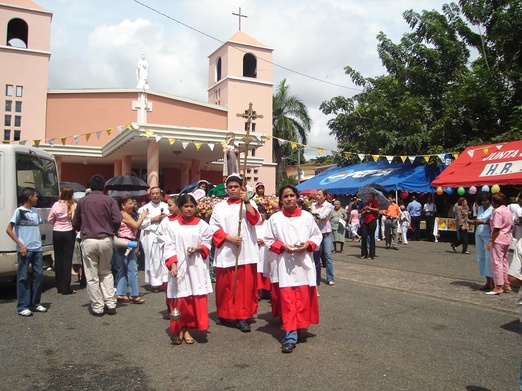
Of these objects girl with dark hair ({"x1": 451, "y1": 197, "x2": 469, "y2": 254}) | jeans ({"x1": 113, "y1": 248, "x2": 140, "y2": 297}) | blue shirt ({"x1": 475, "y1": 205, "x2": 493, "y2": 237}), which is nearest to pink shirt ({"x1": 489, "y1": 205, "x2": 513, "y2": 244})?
blue shirt ({"x1": 475, "y1": 205, "x2": 493, "y2": 237})

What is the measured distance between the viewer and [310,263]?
209 inches

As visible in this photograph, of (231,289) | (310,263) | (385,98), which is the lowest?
(231,289)

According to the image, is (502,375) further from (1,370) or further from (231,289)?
(1,370)

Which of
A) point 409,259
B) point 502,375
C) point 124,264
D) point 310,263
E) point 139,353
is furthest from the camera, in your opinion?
point 409,259

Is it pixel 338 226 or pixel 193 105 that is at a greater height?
pixel 193 105

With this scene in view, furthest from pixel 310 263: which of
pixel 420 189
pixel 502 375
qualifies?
pixel 420 189

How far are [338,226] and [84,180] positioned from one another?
606 inches

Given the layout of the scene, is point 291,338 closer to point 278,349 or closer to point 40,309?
point 278,349

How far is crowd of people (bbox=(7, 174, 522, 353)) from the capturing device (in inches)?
206

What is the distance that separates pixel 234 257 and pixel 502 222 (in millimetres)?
4565

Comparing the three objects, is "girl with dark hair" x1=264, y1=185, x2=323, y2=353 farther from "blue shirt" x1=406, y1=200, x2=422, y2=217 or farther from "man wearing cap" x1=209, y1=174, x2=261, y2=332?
"blue shirt" x1=406, y1=200, x2=422, y2=217

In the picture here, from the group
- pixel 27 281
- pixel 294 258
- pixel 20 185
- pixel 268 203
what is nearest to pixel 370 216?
pixel 268 203

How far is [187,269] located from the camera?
209 inches

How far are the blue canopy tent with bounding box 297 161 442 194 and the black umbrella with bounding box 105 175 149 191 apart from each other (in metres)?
9.05
